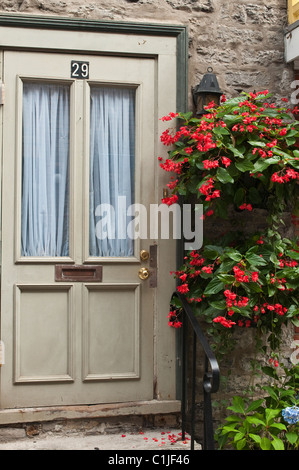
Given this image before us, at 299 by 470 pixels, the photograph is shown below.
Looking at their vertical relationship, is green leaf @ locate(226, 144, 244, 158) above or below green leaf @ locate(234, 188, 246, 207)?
above

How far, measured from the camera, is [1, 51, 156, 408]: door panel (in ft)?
12.6

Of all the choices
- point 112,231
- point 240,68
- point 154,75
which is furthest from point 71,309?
point 240,68

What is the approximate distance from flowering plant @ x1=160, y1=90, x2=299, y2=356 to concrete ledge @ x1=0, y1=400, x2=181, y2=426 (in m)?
0.55

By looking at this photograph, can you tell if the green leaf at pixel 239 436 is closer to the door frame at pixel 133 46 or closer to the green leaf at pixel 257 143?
the door frame at pixel 133 46

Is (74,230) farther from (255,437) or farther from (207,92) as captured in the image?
(255,437)

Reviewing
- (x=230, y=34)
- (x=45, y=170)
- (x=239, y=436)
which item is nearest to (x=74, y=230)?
(x=45, y=170)

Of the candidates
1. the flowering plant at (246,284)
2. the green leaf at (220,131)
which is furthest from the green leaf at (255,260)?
the green leaf at (220,131)

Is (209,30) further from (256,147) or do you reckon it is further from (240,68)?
(256,147)

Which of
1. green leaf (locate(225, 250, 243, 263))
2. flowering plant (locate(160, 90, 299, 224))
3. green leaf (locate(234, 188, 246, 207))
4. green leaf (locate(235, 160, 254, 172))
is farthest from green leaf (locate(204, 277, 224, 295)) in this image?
green leaf (locate(235, 160, 254, 172))

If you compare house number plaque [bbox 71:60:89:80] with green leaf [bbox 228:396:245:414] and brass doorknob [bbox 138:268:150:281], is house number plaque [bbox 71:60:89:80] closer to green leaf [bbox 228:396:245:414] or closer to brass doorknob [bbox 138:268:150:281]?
brass doorknob [bbox 138:268:150:281]

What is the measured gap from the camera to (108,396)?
12.8ft

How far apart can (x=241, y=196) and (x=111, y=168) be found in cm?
90

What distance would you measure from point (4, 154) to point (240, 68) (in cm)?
170

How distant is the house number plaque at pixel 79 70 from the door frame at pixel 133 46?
0.08 meters
